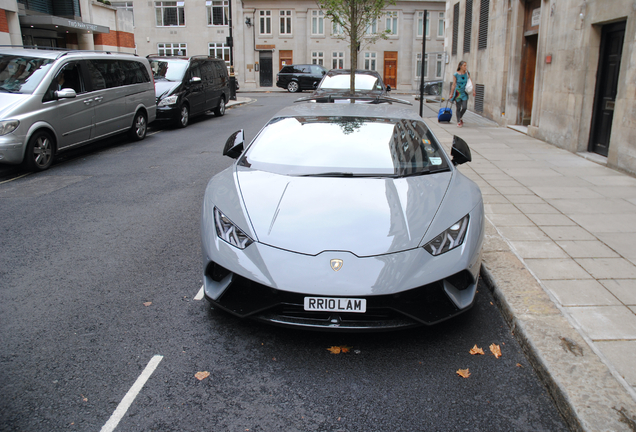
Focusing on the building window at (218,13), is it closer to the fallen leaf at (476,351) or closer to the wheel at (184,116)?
the wheel at (184,116)

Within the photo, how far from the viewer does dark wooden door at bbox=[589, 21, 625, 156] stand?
31.5 ft

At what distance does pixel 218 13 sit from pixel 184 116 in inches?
1467

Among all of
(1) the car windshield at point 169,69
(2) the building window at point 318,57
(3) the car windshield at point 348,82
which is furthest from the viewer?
(2) the building window at point 318,57

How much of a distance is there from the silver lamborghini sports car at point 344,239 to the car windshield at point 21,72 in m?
6.53

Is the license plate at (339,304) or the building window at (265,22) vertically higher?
the building window at (265,22)

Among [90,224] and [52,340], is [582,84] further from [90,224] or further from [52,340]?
[52,340]

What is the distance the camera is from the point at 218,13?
160 ft

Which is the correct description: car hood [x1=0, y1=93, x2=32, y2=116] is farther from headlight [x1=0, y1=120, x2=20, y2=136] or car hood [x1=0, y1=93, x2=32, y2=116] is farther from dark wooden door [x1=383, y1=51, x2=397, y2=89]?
dark wooden door [x1=383, y1=51, x2=397, y2=89]

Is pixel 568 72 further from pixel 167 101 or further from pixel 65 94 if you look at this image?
pixel 167 101

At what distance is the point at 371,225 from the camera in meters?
3.45

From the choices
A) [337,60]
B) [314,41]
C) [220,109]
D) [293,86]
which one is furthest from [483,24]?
[314,41]

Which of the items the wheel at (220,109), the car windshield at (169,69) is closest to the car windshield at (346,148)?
the car windshield at (169,69)

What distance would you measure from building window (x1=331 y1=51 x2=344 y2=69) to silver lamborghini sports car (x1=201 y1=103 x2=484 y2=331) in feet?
145

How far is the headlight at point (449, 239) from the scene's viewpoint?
3.33m
